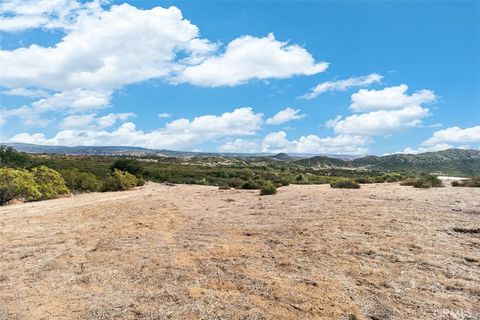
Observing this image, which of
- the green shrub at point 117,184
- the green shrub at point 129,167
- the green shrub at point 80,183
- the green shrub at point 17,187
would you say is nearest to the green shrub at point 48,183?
the green shrub at point 17,187

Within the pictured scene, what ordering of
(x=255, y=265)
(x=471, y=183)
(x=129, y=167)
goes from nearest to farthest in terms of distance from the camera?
1. (x=255, y=265)
2. (x=471, y=183)
3. (x=129, y=167)

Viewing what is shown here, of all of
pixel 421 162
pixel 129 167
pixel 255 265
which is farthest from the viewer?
pixel 421 162

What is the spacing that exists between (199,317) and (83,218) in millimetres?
12055

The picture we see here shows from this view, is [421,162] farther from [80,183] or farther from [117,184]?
[80,183]

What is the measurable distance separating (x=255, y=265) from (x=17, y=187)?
21934mm

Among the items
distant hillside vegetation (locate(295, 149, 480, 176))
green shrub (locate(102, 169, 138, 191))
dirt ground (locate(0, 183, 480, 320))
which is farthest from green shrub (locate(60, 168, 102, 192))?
distant hillside vegetation (locate(295, 149, 480, 176))

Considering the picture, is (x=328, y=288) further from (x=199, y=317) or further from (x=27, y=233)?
(x=27, y=233)

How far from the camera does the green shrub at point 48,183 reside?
28.5m

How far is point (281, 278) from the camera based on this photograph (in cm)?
818

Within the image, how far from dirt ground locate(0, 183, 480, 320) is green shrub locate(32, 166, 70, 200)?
43.9 feet

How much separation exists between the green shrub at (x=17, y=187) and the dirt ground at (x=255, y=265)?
11.6m

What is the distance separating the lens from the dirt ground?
6.94 meters

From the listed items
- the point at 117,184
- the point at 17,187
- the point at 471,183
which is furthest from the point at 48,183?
the point at 471,183

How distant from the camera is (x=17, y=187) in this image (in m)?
26.2
